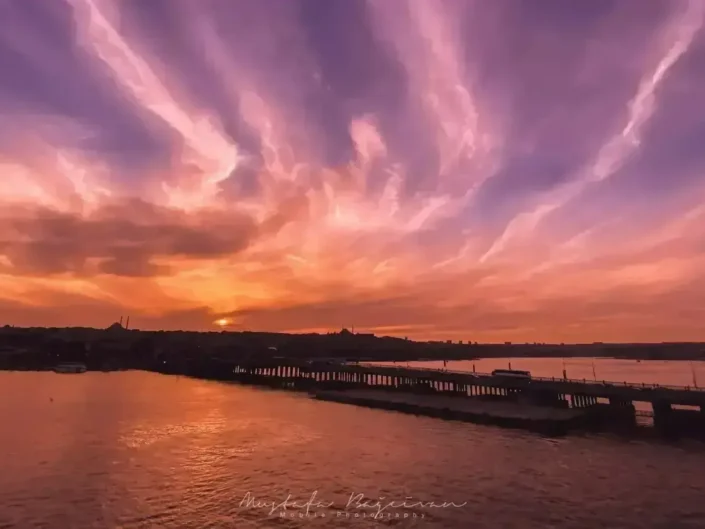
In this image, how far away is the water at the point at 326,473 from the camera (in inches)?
1320

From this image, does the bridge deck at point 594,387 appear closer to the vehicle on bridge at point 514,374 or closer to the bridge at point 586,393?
the bridge at point 586,393

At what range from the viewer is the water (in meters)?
33.5

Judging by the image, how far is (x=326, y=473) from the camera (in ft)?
144

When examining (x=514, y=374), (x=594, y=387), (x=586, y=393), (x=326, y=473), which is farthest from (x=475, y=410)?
(x=326, y=473)

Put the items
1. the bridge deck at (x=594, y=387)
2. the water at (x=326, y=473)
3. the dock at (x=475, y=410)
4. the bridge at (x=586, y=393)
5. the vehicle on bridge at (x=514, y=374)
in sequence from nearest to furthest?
the water at (x=326, y=473), the bridge deck at (x=594, y=387), the bridge at (x=586, y=393), the dock at (x=475, y=410), the vehicle on bridge at (x=514, y=374)

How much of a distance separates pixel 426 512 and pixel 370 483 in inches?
315

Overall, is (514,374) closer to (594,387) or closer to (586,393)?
(586,393)

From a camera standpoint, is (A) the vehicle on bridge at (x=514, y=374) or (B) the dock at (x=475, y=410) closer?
(B) the dock at (x=475, y=410)

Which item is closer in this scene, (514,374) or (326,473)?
(326,473)

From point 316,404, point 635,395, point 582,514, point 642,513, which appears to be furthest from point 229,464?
point 635,395

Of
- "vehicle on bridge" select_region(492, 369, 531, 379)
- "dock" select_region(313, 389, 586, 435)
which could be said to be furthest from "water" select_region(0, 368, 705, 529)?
"vehicle on bridge" select_region(492, 369, 531, 379)

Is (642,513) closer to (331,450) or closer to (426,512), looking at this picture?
(426,512)

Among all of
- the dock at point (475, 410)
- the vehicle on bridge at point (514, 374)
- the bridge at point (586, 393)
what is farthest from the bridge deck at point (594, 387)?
the dock at point (475, 410)

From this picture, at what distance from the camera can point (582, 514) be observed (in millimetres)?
33875
